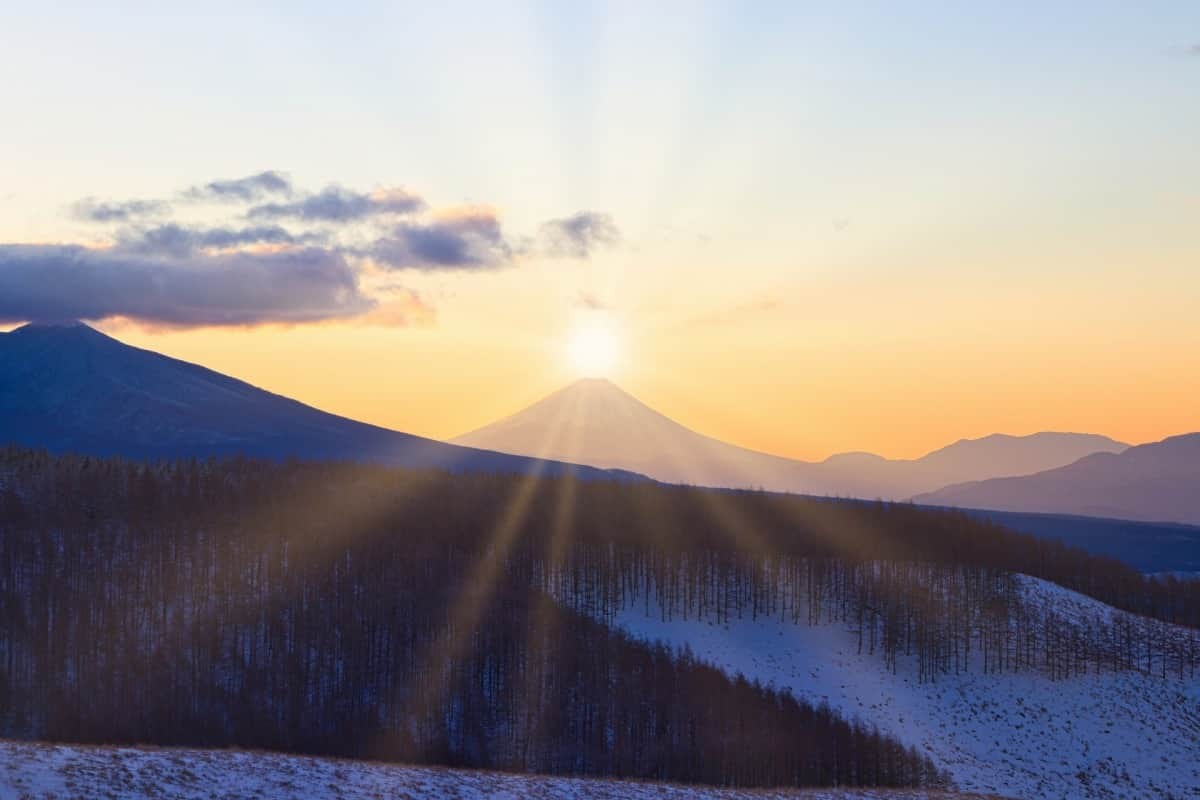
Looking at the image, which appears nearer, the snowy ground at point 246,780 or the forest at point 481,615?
the snowy ground at point 246,780

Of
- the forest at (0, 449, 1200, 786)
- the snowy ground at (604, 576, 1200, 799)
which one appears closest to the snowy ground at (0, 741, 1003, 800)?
the forest at (0, 449, 1200, 786)

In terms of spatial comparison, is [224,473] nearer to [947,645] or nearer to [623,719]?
[623,719]

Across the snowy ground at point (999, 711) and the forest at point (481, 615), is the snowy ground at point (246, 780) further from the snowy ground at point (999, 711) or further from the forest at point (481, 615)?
the snowy ground at point (999, 711)

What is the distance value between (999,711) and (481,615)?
6675 centimetres

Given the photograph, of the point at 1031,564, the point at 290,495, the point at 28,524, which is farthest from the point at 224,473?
the point at 1031,564

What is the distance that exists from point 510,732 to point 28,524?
81.8 m

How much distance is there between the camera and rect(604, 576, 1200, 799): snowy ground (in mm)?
110688

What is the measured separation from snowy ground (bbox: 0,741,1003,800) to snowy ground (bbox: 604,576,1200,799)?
208 ft

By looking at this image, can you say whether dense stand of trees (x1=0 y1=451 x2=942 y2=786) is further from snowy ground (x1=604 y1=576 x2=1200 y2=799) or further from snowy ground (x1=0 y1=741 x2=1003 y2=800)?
snowy ground (x1=0 y1=741 x2=1003 y2=800)

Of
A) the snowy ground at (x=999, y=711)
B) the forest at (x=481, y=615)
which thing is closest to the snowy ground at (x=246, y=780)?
the forest at (x=481, y=615)

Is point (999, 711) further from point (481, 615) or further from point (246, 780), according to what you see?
point (246, 780)

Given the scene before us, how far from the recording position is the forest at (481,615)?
121000 millimetres

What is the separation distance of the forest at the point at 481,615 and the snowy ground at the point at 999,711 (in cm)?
423

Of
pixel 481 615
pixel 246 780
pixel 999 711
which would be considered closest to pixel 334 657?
pixel 481 615
